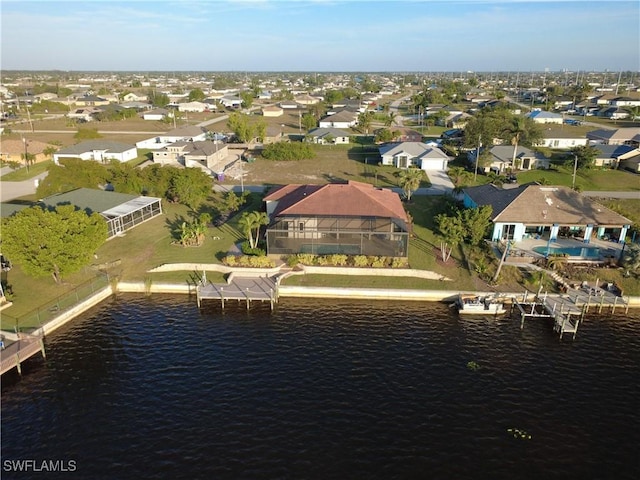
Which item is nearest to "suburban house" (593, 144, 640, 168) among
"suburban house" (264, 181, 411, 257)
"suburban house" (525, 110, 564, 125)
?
"suburban house" (525, 110, 564, 125)

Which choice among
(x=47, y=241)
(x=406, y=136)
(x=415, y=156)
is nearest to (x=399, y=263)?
(x=47, y=241)

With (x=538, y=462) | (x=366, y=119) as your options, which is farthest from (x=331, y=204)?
(x=366, y=119)

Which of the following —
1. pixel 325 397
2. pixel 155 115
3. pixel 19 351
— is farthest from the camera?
pixel 155 115

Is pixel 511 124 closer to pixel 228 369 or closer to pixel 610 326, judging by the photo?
pixel 610 326

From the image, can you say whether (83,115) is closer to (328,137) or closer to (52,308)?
(328,137)

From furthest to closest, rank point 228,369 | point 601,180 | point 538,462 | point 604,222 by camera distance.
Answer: point 601,180 → point 604,222 → point 228,369 → point 538,462
